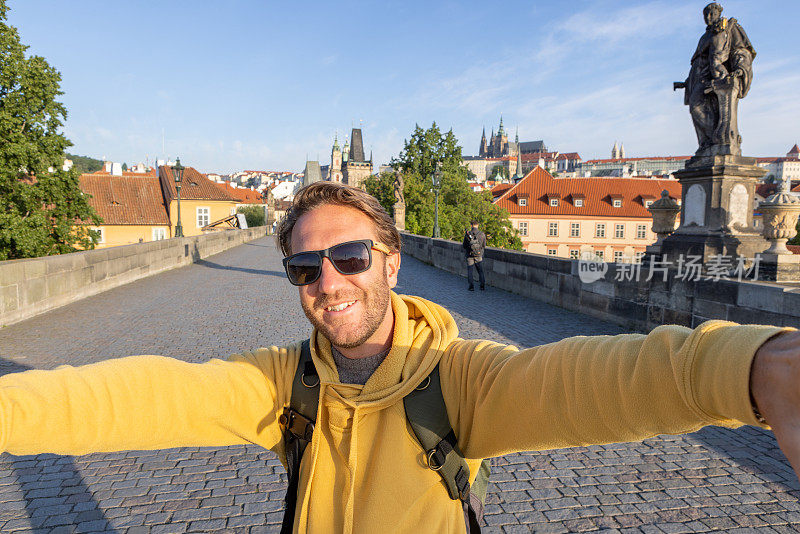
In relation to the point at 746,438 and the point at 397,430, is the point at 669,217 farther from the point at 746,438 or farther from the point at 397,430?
the point at 397,430

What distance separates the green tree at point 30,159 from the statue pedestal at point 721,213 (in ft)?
40.6

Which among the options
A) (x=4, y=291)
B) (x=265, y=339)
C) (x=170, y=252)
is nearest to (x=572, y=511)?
(x=265, y=339)

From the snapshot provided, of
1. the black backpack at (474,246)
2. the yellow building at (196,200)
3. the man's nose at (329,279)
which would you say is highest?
the yellow building at (196,200)

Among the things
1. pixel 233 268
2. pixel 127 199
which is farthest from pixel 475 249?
pixel 127 199

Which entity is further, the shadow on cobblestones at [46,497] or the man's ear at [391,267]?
the shadow on cobblestones at [46,497]

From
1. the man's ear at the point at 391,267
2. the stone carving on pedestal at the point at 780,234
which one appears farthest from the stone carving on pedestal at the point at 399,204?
the man's ear at the point at 391,267

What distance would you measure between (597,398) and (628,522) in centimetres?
246

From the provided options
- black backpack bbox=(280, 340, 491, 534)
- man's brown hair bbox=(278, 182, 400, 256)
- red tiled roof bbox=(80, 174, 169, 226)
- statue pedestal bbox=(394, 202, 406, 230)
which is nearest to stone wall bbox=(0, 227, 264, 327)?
man's brown hair bbox=(278, 182, 400, 256)

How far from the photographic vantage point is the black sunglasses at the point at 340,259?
1.50m

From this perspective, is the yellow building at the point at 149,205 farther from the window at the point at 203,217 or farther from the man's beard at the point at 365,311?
the man's beard at the point at 365,311

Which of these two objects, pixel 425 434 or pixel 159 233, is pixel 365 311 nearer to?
pixel 425 434

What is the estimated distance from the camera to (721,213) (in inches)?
325

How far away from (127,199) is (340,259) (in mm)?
51255

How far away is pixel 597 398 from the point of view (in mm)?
1023
